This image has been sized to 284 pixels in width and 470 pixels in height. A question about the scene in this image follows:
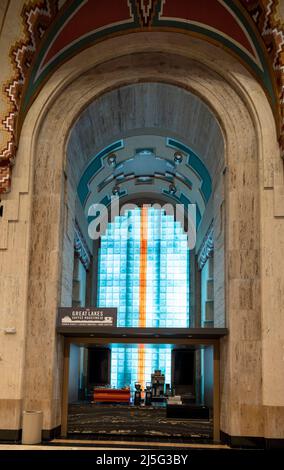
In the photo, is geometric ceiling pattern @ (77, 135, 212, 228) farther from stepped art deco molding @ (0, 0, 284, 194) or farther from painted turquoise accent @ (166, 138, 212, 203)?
stepped art deco molding @ (0, 0, 284, 194)

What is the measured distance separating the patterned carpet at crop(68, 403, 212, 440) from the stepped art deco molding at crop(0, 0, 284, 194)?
621 centimetres

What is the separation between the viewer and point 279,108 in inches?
527

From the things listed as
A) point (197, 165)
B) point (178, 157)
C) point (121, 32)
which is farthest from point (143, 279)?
point (121, 32)

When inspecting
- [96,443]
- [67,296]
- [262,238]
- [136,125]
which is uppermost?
[136,125]

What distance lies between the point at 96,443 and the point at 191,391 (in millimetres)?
12118

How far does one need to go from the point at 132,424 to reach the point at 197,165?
891 cm

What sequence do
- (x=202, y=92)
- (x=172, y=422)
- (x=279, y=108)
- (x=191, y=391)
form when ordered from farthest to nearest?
(x=191, y=391) → (x=172, y=422) → (x=202, y=92) → (x=279, y=108)

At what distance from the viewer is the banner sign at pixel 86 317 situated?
44.3 ft

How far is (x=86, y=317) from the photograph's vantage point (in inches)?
536

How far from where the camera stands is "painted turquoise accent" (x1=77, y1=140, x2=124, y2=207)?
20.5 m

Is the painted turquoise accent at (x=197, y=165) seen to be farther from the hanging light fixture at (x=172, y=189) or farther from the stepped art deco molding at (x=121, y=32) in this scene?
the stepped art deco molding at (x=121, y=32)
